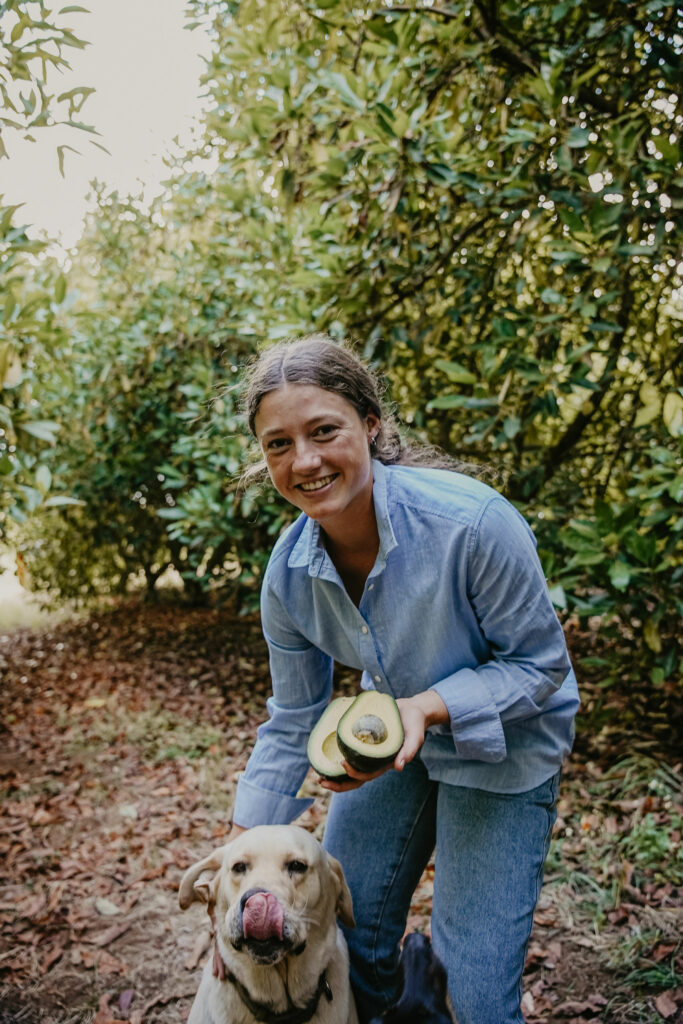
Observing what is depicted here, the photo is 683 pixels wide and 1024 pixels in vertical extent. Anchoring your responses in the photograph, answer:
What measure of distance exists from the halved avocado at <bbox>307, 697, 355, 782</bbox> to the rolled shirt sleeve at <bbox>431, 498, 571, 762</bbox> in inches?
10.9

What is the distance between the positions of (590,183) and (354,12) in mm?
1609

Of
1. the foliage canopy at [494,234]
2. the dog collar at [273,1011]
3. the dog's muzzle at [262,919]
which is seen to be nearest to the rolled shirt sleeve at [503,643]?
the dog's muzzle at [262,919]

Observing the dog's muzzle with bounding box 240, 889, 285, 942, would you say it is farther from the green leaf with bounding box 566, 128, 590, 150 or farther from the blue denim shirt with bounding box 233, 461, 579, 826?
the green leaf with bounding box 566, 128, 590, 150

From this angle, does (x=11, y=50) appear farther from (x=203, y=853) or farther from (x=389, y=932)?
(x=203, y=853)

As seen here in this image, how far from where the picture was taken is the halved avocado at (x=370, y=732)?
61.6 inches

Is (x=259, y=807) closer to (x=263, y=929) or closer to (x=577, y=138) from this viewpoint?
(x=263, y=929)

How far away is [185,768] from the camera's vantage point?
497 cm

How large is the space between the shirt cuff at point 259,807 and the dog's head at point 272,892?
0.44 ft

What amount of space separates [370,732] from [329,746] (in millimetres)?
243

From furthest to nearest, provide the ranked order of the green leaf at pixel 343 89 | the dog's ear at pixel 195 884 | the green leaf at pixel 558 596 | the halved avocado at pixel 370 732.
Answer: the green leaf at pixel 558 596 < the green leaf at pixel 343 89 < the dog's ear at pixel 195 884 < the halved avocado at pixel 370 732

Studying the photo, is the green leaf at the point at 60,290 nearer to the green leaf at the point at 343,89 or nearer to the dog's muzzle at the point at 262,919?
the green leaf at the point at 343,89

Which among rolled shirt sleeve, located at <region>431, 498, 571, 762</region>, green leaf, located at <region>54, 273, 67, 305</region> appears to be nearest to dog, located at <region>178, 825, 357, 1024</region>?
rolled shirt sleeve, located at <region>431, 498, 571, 762</region>

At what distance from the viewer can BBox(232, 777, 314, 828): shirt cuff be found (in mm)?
2156

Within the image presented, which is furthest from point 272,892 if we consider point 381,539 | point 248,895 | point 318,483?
point 318,483
